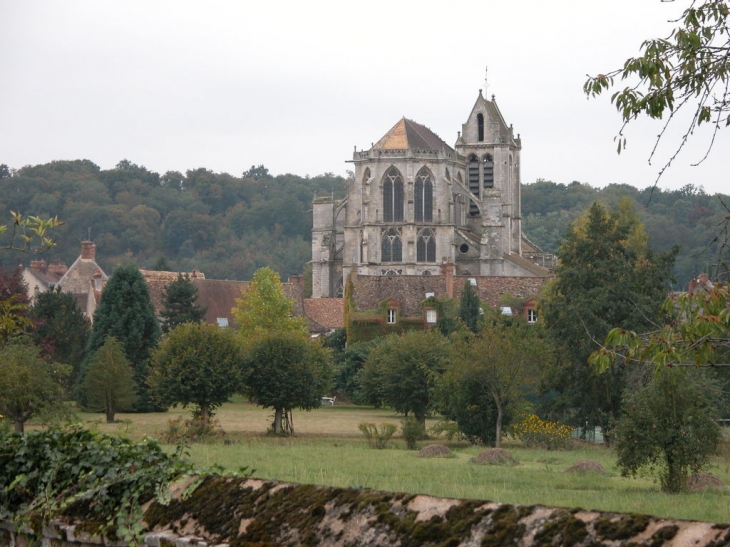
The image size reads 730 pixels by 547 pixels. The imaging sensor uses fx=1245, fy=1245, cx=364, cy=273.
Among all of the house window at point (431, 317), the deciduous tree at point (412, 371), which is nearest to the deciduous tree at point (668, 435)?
the deciduous tree at point (412, 371)

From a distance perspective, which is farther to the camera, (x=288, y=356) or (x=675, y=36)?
(x=288, y=356)

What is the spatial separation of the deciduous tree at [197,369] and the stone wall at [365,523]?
29.8 metres

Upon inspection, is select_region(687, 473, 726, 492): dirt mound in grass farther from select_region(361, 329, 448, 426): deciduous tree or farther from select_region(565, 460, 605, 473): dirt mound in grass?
Result: select_region(361, 329, 448, 426): deciduous tree

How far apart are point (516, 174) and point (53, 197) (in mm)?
81179

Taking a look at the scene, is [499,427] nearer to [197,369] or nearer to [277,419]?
[277,419]

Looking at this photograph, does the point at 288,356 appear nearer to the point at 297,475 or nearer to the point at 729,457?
the point at 729,457

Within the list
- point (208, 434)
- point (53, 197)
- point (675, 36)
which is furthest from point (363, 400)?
point (53, 197)

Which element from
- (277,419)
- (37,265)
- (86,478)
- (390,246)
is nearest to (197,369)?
(277,419)

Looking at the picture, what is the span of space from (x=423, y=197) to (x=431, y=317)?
31.6 metres

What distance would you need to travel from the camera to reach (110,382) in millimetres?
45469

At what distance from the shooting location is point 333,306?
78.8 meters

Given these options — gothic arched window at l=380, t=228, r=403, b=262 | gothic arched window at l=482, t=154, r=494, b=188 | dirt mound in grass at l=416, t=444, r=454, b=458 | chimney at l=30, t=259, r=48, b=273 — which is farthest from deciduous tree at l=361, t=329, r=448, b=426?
chimney at l=30, t=259, r=48, b=273

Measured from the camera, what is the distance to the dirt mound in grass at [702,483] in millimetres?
18406

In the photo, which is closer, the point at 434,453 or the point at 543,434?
the point at 434,453
